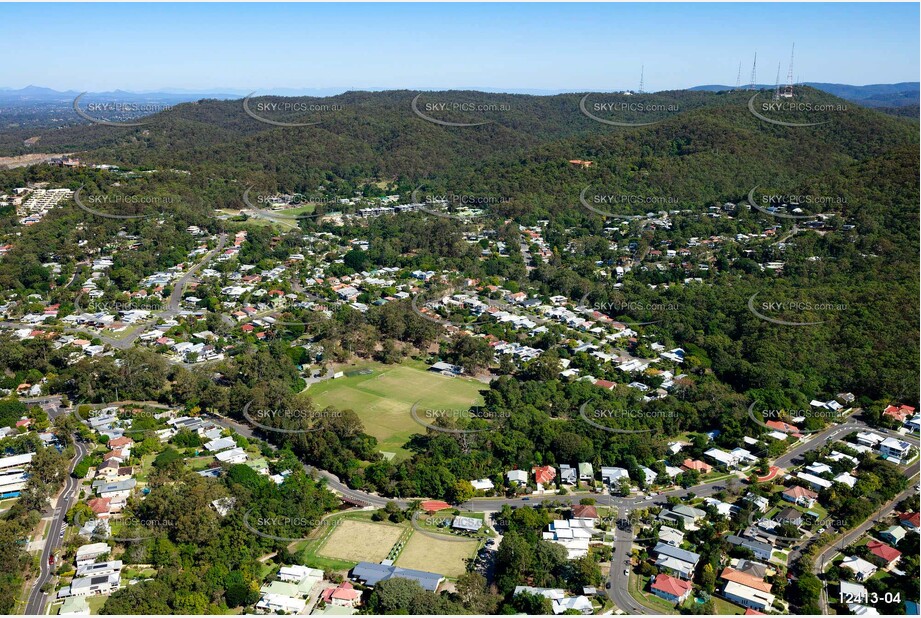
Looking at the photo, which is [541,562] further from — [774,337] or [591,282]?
[591,282]

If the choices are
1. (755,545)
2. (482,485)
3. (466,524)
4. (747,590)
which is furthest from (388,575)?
(755,545)

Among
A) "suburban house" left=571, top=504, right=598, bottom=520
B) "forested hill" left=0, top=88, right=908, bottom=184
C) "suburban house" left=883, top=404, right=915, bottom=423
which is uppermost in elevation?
"forested hill" left=0, top=88, right=908, bottom=184

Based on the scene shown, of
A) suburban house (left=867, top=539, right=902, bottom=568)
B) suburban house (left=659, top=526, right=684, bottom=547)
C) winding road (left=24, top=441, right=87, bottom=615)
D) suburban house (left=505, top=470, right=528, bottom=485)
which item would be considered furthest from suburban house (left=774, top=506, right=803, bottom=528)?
winding road (left=24, top=441, right=87, bottom=615)

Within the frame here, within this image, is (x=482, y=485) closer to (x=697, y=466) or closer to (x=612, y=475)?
(x=612, y=475)

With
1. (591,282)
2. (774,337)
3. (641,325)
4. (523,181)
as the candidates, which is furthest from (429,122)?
(774,337)

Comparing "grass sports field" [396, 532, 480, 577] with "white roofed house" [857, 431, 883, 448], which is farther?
"white roofed house" [857, 431, 883, 448]

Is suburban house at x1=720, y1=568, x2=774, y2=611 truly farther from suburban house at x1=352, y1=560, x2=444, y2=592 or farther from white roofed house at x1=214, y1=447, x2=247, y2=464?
white roofed house at x1=214, y1=447, x2=247, y2=464
